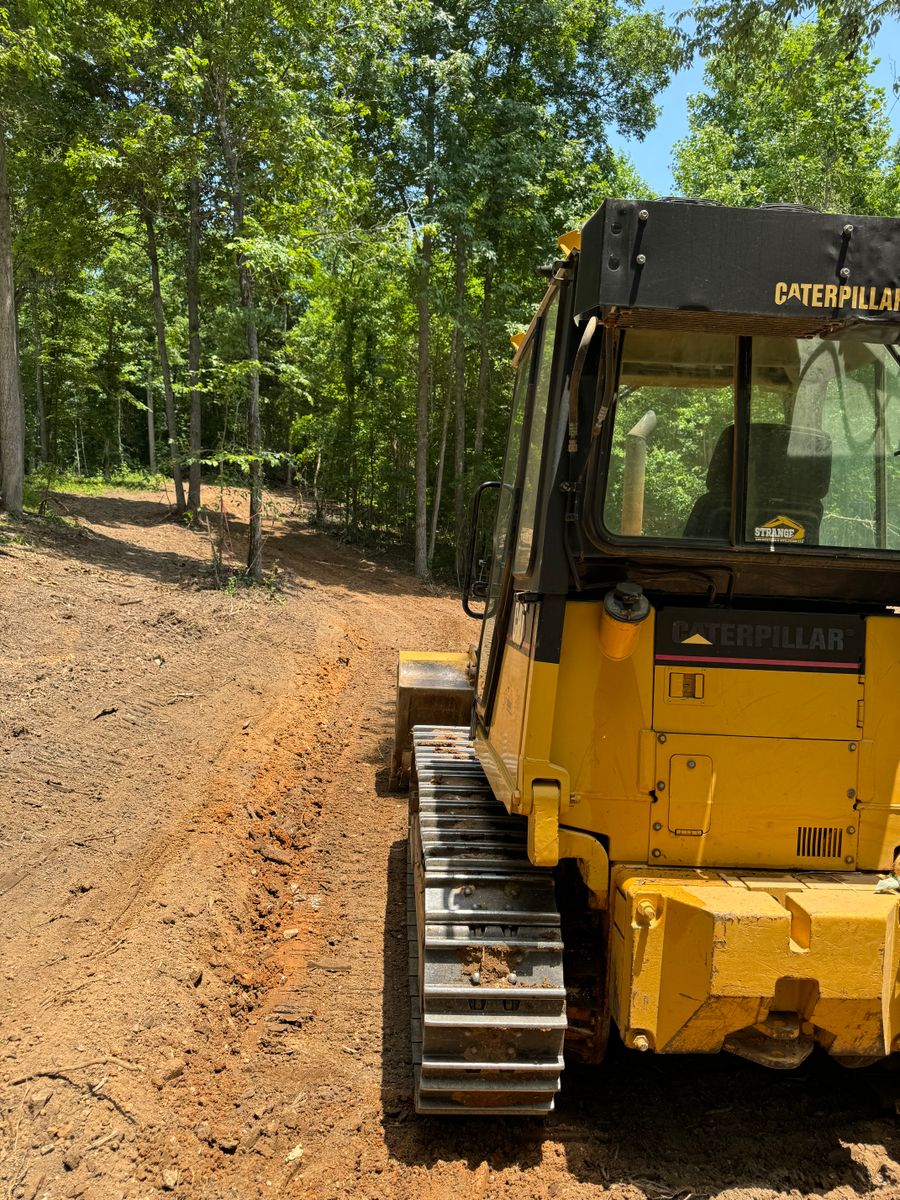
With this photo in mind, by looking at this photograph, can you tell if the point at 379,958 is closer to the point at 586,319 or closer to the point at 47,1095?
the point at 47,1095

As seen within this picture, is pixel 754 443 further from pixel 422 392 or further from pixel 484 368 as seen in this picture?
pixel 484 368

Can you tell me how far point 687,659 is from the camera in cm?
320

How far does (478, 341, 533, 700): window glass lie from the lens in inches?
156

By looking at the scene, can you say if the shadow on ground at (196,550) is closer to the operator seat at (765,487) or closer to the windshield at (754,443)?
the windshield at (754,443)

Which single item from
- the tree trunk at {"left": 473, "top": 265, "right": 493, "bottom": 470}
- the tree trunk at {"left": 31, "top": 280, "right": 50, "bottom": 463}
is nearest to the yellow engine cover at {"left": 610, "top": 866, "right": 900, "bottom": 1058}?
the tree trunk at {"left": 473, "top": 265, "right": 493, "bottom": 470}

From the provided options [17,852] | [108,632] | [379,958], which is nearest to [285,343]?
[108,632]

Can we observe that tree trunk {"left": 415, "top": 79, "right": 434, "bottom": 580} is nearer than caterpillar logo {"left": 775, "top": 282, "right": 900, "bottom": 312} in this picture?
No

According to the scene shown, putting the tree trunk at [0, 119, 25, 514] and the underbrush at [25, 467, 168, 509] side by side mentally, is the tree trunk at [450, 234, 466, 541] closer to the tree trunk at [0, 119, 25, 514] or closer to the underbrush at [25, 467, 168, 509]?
the tree trunk at [0, 119, 25, 514]

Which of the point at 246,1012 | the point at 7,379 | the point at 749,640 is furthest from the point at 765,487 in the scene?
the point at 7,379

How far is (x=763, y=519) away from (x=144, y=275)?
27.8m

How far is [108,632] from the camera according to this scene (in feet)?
30.6

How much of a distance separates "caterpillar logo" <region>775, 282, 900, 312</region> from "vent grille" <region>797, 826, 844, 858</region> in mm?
1890

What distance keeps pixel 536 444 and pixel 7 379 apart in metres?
13.2

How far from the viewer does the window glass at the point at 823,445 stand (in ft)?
10.2
